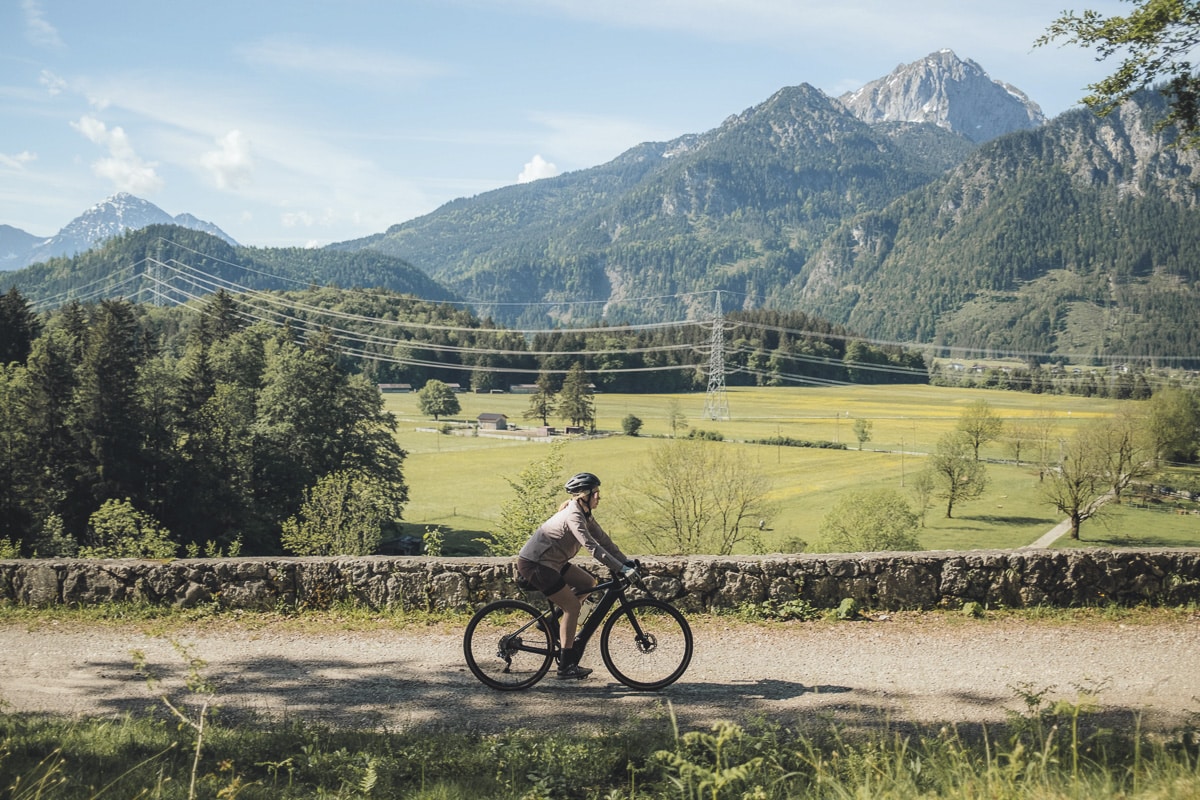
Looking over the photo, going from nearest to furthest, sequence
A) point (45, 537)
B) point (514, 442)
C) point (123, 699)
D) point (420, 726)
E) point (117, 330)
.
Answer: point (420, 726)
point (123, 699)
point (45, 537)
point (117, 330)
point (514, 442)

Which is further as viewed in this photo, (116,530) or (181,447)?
(181,447)

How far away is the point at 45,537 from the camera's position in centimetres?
4166

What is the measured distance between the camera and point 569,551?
8.12 meters

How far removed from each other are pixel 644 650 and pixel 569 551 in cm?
131

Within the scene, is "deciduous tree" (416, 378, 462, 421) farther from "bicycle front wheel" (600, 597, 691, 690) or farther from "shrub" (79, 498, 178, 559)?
"bicycle front wheel" (600, 597, 691, 690)

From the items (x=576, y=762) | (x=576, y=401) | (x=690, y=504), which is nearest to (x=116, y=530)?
(x=690, y=504)

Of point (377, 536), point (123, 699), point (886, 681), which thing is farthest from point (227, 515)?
point (886, 681)

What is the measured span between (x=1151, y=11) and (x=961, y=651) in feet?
30.8

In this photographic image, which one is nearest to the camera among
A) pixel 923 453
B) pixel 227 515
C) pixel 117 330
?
pixel 227 515

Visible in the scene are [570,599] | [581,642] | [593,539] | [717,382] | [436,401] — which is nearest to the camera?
[593,539]

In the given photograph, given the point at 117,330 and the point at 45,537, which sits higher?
the point at 117,330

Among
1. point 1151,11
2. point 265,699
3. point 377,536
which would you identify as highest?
point 1151,11

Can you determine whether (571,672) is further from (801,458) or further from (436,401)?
(436,401)

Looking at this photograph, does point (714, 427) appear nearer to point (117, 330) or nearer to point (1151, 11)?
point (117, 330)
